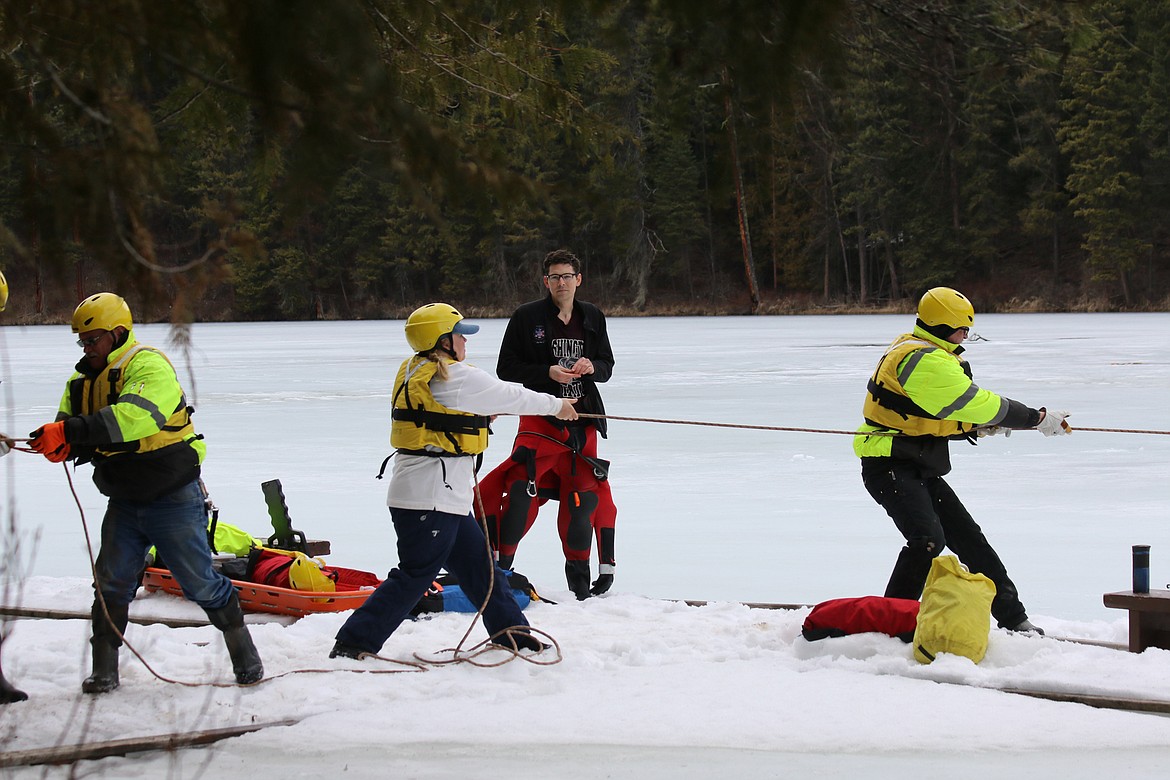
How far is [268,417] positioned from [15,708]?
876 cm

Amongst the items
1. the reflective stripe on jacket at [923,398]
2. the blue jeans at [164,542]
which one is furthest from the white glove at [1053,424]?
the blue jeans at [164,542]

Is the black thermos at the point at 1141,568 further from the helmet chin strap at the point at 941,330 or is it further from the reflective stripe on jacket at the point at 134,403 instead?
the reflective stripe on jacket at the point at 134,403

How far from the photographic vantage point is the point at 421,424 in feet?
15.1

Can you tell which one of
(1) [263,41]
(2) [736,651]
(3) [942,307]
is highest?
(1) [263,41]

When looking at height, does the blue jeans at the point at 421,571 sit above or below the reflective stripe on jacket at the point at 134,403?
below

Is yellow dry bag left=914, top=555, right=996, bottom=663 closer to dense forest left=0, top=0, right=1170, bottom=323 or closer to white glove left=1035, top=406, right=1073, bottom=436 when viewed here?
white glove left=1035, top=406, right=1073, bottom=436

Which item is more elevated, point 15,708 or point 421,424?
point 421,424

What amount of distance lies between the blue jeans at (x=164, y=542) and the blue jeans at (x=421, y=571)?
0.56 metres

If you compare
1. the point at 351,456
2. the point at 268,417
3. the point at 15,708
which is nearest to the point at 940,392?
the point at 15,708

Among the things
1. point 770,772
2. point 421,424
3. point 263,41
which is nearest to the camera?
point 263,41

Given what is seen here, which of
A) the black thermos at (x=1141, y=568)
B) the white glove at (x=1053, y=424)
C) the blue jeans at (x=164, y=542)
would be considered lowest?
the black thermos at (x=1141, y=568)

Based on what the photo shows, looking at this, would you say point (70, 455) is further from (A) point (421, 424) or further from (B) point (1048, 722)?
(B) point (1048, 722)

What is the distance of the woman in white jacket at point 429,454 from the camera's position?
15.0 feet

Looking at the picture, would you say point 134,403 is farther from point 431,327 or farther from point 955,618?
point 955,618
